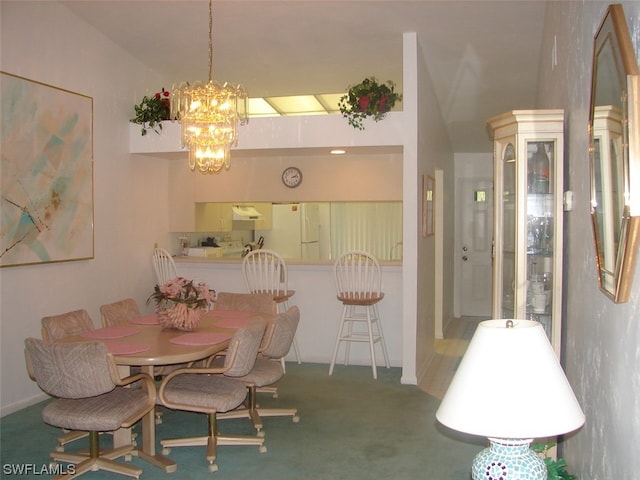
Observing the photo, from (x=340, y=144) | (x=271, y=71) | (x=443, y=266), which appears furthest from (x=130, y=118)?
(x=443, y=266)

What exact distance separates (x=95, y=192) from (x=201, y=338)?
2.21m

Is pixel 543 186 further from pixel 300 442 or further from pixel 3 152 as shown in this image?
pixel 3 152

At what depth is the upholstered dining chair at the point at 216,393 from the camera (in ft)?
10.7

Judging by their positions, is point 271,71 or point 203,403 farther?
point 271,71

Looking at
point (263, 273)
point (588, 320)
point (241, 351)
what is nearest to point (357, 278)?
point (263, 273)

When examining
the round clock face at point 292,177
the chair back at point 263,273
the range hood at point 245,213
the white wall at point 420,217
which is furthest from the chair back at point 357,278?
the range hood at point 245,213

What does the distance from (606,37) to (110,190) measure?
14.4 ft

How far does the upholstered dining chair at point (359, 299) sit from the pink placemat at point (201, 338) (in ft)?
6.00

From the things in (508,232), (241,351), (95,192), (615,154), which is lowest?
(241,351)

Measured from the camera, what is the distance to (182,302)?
3754mm

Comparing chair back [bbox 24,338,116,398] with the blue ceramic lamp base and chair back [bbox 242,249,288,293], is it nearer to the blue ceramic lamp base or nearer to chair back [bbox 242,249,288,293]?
the blue ceramic lamp base

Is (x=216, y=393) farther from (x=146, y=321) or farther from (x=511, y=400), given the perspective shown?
(x=511, y=400)

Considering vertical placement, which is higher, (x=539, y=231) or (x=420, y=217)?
(x=420, y=217)

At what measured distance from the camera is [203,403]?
3.26 m
